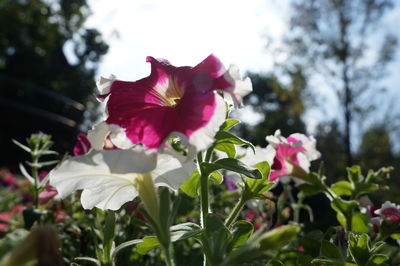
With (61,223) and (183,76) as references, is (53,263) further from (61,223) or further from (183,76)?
(61,223)

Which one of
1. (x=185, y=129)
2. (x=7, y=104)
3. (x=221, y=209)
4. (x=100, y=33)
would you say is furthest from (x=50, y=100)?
(x=185, y=129)

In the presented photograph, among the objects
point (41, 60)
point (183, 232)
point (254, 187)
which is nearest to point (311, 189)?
point (254, 187)

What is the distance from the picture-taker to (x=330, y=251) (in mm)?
529

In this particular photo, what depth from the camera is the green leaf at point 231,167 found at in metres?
0.46

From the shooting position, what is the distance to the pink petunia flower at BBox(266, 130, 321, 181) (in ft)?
2.53

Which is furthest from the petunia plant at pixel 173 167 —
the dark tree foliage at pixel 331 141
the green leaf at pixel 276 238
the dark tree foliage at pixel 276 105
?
the dark tree foliage at pixel 331 141

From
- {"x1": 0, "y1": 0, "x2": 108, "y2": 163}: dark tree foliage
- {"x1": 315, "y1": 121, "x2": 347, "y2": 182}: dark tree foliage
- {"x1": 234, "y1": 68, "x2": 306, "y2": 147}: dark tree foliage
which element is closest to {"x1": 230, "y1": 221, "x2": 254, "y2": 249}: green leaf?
{"x1": 234, "y1": 68, "x2": 306, "y2": 147}: dark tree foliage

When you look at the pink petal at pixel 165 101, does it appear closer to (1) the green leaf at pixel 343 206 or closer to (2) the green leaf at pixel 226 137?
(2) the green leaf at pixel 226 137

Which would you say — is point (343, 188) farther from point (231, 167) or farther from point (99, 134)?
point (99, 134)

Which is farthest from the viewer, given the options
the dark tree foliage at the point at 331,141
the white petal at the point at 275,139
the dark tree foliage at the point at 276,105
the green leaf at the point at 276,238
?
the dark tree foliage at the point at 331,141

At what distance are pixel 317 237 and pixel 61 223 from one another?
50cm

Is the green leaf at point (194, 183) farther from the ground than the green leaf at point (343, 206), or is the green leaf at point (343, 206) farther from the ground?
the green leaf at point (194, 183)

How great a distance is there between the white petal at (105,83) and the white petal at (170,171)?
→ 123mm

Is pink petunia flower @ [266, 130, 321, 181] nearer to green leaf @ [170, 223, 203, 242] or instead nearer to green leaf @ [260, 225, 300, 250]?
green leaf @ [170, 223, 203, 242]
